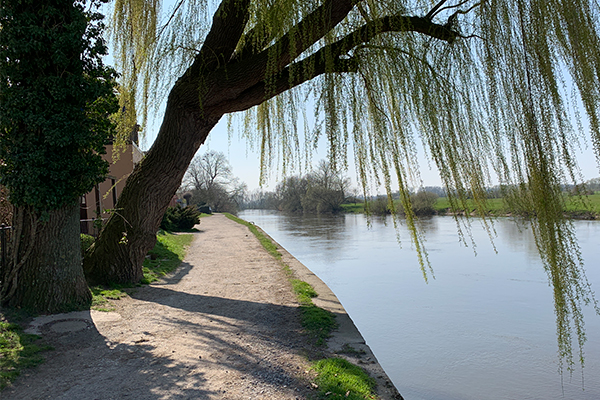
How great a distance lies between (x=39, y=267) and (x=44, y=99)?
2.02 m

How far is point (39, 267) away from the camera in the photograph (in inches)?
199

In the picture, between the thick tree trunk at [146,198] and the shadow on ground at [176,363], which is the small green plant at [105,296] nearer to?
the thick tree trunk at [146,198]

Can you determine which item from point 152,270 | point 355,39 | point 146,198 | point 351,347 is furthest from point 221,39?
point 152,270

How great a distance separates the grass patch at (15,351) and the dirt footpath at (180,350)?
0.09 metres

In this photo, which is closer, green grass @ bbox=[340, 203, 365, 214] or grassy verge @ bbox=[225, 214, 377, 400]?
grassy verge @ bbox=[225, 214, 377, 400]

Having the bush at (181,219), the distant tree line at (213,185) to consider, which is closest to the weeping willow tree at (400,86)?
the bush at (181,219)

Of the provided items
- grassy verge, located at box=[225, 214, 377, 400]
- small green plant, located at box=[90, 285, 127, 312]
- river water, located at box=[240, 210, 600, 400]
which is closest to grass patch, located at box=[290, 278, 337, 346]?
grassy verge, located at box=[225, 214, 377, 400]

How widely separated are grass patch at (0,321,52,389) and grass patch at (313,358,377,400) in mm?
2400

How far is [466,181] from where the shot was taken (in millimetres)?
3281

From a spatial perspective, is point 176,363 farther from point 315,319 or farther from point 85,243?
point 85,243

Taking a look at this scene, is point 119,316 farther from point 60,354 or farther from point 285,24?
point 285,24

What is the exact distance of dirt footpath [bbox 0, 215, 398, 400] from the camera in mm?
3158

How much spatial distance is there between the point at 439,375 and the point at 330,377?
1943mm

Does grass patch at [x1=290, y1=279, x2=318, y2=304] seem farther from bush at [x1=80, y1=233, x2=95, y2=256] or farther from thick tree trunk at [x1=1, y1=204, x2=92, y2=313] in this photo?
bush at [x1=80, y1=233, x2=95, y2=256]
